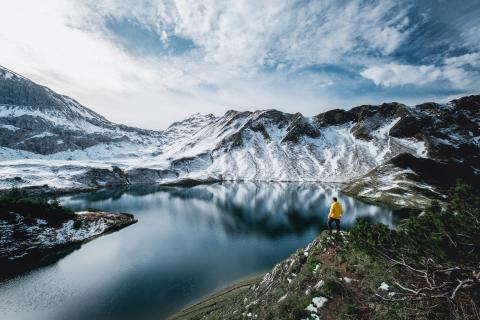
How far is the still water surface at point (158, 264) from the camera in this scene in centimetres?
4131

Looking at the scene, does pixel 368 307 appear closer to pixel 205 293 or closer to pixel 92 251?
pixel 205 293

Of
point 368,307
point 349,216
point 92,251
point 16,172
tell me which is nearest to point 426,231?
point 368,307

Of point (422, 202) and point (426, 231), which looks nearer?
point (426, 231)

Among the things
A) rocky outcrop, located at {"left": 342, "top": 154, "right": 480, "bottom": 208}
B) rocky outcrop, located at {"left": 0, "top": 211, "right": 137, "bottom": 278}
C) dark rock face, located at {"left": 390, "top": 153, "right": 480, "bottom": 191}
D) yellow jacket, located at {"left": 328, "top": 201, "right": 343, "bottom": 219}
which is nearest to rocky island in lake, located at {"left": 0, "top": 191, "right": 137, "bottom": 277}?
rocky outcrop, located at {"left": 0, "top": 211, "right": 137, "bottom": 278}

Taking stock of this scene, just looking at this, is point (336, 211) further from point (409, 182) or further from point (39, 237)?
point (409, 182)

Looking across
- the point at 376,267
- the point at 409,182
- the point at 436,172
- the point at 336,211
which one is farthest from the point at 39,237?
the point at 436,172

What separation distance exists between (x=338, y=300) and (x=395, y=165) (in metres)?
182

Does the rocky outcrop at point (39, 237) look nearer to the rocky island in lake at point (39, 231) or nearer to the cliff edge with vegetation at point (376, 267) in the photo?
the rocky island in lake at point (39, 231)

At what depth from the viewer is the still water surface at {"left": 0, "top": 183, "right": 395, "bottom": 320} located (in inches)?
1626

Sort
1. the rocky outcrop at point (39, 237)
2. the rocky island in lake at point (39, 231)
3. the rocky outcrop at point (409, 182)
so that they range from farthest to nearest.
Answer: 1. the rocky outcrop at point (409, 182)
2. the rocky island in lake at point (39, 231)
3. the rocky outcrop at point (39, 237)

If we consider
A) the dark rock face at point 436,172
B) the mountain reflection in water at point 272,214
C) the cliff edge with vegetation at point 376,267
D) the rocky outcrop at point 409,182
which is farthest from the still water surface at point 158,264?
the dark rock face at point 436,172

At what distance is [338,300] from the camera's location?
17.8 m

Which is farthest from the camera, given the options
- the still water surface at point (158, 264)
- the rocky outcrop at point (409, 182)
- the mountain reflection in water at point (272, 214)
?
the rocky outcrop at point (409, 182)

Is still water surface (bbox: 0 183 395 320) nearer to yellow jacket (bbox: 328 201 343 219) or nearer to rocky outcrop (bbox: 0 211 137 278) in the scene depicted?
rocky outcrop (bbox: 0 211 137 278)
